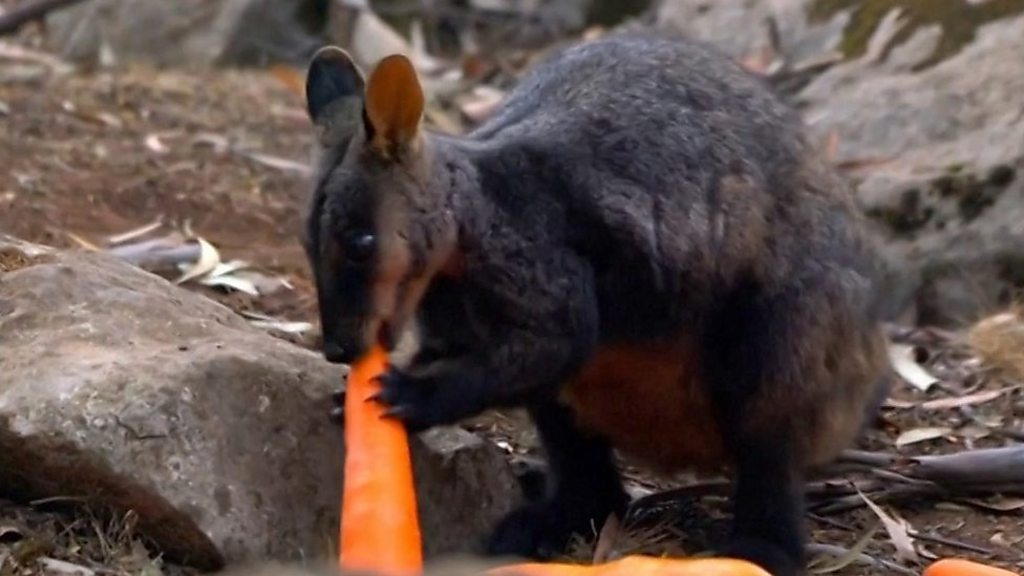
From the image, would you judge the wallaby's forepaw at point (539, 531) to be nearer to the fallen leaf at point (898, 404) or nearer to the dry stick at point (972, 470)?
the dry stick at point (972, 470)

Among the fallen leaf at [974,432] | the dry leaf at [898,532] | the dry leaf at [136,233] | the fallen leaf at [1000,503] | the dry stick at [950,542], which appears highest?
the fallen leaf at [974,432]

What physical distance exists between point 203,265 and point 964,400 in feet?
8.38

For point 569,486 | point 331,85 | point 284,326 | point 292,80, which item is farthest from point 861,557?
point 292,80

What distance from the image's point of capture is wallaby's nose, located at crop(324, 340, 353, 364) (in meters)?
4.01

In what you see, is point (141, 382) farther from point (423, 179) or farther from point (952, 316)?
point (952, 316)

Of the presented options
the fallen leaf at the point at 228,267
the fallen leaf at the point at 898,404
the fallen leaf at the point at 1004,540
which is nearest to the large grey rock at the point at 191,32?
the fallen leaf at the point at 228,267

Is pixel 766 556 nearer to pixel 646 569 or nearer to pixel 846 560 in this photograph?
pixel 846 560

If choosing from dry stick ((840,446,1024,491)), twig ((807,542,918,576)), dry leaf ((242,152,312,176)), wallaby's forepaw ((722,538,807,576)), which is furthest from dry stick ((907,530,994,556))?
dry leaf ((242,152,312,176))

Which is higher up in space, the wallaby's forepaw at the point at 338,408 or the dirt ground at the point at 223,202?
the wallaby's forepaw at the point at 338,408

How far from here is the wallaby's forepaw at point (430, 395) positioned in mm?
4043

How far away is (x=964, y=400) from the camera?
19.1ft

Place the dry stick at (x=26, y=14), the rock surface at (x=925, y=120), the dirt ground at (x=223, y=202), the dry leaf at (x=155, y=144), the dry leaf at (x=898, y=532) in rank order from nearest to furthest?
the dry leaf at (x=898, y=532), the dirt ground at (x=223, y=202), the rock surface at (x=925, y=120), the dry leaf at (x=155, y=144), the dry stick at (x=26, y=14)

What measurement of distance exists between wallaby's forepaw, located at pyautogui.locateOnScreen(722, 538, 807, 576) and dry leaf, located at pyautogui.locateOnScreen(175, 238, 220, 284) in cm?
233

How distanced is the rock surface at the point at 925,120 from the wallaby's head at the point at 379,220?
2.58 metres
